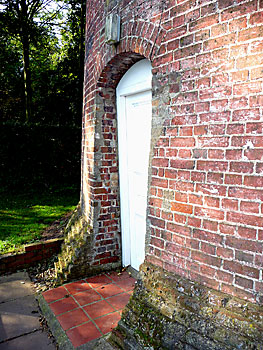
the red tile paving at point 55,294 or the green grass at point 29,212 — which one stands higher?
the green grass at point 29,212

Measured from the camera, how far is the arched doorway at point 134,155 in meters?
3.52

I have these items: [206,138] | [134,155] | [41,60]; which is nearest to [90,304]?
[134,155]

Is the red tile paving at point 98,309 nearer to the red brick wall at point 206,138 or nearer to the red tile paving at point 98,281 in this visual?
the red tile paving at point 98,281

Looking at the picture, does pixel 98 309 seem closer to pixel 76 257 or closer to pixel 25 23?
pixel 76 257

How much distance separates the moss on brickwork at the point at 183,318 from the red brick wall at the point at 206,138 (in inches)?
3.9

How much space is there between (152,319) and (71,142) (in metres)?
8.55

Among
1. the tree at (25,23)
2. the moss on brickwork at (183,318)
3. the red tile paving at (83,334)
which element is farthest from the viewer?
the tree at (25,23)

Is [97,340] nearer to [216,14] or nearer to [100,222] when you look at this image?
[100,222]

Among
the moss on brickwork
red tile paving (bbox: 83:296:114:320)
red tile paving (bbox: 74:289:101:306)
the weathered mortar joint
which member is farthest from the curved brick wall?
the weathered mortar joint

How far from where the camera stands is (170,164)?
2504 mm

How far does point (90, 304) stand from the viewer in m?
3.38

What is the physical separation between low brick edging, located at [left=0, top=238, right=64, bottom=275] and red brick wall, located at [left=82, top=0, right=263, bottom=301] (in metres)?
2.55

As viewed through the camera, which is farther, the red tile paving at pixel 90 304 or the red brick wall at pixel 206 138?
the red tile paving at pixel 90 304

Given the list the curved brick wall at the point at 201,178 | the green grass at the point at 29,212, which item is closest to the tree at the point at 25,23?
the green grass at the point at 29,212
